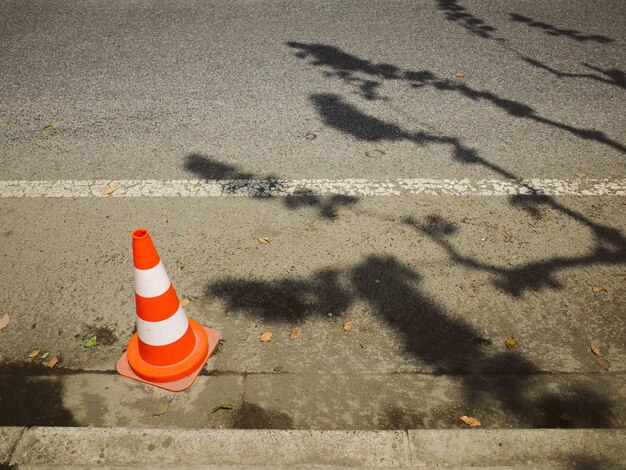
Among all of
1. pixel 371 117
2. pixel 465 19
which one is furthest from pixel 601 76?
pixel 371 117

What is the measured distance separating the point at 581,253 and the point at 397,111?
2.35 m

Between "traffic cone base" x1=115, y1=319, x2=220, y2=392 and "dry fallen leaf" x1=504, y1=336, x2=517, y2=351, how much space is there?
182cm

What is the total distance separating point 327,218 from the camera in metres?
3.38

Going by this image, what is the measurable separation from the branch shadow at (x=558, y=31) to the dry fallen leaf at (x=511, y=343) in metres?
5.24

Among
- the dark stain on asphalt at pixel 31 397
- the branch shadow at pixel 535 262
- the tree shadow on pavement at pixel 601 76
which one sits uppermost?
the tree shadow on pavement at pixel 601 76

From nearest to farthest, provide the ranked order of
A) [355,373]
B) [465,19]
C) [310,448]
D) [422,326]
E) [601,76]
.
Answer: [310,448] < [355,373] < [422,326] < [601,76] < [465,19]

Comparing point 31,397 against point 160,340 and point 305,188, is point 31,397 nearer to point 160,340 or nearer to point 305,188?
point 160,340

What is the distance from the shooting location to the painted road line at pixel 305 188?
3.57 m

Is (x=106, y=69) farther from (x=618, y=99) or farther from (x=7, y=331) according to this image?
(x=618, y=99)

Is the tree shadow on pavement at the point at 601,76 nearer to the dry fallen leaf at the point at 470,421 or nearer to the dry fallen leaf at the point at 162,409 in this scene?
the dry fallen leaf at the point at 470,421

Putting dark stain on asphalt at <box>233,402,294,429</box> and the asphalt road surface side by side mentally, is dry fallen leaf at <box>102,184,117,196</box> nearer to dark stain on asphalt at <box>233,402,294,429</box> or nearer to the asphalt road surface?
the asphalt road surface

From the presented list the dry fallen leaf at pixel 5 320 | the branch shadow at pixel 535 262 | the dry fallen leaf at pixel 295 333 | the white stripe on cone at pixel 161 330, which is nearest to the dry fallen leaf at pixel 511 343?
the branch shadow at pixel 535 262

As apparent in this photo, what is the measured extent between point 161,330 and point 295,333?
81cm

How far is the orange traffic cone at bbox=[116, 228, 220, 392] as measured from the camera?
2176mm
